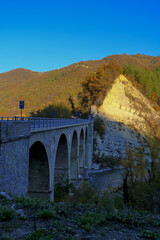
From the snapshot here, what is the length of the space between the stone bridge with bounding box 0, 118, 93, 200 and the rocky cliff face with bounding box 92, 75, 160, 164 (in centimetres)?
1720

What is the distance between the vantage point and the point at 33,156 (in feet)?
54.3

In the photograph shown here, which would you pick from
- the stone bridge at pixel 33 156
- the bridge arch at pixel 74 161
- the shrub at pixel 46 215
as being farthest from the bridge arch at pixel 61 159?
the shrub at pixel 46 215

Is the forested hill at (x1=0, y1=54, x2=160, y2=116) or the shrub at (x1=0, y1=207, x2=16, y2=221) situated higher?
the forested hill at (x1=0, y1=54, x2=160, y2=116)

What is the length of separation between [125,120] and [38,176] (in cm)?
4277

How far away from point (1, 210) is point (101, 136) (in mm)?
42349

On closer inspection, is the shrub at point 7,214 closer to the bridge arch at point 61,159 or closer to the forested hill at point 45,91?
the bridge arch at point 61,159

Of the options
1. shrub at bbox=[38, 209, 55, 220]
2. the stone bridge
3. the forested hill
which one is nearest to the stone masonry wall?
the stone bridge

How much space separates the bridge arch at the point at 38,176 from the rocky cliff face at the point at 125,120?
27.9m

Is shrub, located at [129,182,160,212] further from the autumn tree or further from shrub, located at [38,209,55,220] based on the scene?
the autumn tree

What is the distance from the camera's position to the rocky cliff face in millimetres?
47969

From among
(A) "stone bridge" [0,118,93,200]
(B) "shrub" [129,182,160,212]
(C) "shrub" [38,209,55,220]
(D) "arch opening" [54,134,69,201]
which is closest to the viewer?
(C) "shrub" [38,209,55,220]

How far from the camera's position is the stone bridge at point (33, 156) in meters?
9.53

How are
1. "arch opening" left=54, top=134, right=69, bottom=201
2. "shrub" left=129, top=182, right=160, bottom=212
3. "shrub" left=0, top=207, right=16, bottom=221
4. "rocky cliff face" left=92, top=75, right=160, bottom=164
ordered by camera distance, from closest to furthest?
"shrub" left=0, top=207, right=16, bottom=221 → "shrub" left=129, top=182, right=160, bottom=212 → "arch opening" left=54, top=134, right=69, bottom=201 → "rocky cliff face" left=92, top=75, right=160, bottom=164

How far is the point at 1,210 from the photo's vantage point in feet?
22.1
